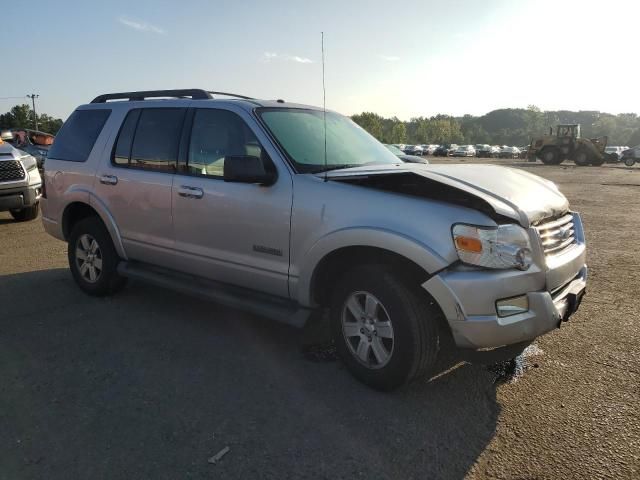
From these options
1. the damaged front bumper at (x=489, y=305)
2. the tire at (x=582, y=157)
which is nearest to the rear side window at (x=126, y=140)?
the damaged front bumper at (x=489, y=305)

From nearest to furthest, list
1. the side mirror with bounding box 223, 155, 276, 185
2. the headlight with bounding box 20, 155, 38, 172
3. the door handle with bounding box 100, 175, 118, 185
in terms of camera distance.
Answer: the side mirror with bounding box 223, 155, 276, 185 < the door handle with bounding box 100, 175, 118, 185 < the headlight with bounding box 20, 155, 38, 172

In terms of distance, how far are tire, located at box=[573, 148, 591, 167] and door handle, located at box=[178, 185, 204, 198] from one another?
38.5 meters

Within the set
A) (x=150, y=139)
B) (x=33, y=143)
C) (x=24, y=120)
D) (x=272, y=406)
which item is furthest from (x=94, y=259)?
(x=24, y=120)

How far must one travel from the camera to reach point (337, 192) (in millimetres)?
3420

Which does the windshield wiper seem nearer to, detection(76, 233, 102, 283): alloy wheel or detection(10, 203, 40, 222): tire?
detection(76, 233, 102, 283): alloy wheel

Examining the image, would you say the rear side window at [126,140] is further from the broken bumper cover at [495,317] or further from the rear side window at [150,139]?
the broken bumper cover at [495,317]

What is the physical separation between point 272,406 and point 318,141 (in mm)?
2078

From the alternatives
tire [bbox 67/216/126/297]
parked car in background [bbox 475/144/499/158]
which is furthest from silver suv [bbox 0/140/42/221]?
parked car in background [bbox 475/144/499/158]

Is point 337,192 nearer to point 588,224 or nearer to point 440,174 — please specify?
point 440,174

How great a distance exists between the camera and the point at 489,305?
2867 mm

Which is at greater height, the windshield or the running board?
the windshield

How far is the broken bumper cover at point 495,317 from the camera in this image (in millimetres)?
2875

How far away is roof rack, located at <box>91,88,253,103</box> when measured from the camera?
4.57 metres

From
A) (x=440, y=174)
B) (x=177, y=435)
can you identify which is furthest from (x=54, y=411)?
(x=440, y=174)
